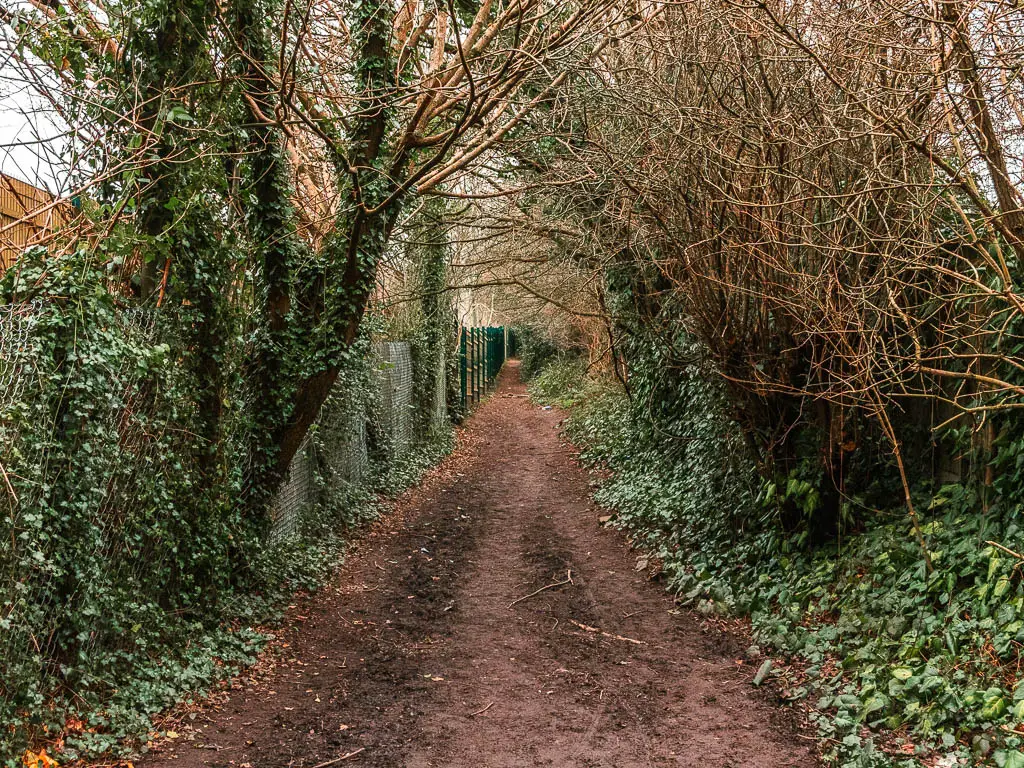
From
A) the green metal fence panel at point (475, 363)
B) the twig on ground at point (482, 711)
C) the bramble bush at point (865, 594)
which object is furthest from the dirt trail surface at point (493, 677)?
the green metal fence panel at point (475, 363)

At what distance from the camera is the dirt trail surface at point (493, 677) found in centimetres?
471

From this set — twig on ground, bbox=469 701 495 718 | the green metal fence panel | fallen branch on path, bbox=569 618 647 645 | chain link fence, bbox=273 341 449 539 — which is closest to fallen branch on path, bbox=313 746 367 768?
twig on ground, bbox=469 701 495 718

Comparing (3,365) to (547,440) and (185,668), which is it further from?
(547,440)

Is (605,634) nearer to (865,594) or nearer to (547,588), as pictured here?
(547,588)

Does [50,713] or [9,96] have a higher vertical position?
[9,96]

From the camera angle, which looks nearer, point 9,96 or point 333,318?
point 9,96

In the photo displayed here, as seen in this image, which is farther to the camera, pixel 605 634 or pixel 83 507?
pixel 605 634

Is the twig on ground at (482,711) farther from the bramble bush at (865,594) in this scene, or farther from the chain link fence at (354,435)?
the chain link fence at (354,435)

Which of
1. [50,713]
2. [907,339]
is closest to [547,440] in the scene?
[907,339]

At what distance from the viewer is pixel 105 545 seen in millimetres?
4777

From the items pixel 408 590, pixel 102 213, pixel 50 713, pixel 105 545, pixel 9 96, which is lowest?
pixel 408 590

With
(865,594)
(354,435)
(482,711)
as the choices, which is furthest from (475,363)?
(482,711)

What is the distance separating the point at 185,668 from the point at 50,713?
123 cm

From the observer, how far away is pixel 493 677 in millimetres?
5895
